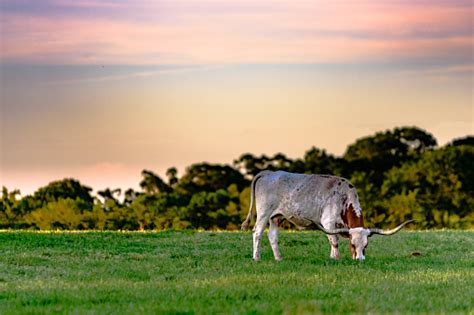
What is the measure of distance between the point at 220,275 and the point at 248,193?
3362 centimetres

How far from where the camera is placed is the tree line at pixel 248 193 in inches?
1892

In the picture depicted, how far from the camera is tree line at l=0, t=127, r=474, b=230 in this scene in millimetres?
48062

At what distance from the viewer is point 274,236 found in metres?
21.2

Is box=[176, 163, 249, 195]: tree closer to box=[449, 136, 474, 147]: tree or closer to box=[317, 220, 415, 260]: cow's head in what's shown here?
box=[449, 136, 474, 147]: tree

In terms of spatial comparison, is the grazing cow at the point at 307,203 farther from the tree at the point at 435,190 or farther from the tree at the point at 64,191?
the tree at the point at 64,191

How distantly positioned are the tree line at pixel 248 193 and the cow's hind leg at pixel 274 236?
2407cm

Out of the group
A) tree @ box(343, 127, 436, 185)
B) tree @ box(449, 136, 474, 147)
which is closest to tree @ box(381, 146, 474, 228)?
tree @ box(343, 127, 436, 185)

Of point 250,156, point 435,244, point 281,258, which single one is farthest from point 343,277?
point 250,156

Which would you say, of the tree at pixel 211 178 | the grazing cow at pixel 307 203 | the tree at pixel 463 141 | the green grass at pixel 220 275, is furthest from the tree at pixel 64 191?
the grazing cow at pixel 307 203

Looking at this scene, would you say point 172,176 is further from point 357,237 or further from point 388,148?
point 357,237

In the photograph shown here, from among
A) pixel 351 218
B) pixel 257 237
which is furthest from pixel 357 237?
pixel 257 237

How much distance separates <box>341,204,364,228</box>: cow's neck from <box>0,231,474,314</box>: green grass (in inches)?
30.5

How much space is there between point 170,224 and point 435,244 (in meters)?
24.3

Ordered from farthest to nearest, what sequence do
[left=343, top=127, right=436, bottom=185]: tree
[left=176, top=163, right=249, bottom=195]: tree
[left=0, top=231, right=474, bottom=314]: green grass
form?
[left=343, top=127, right=436, bottom=185]: tree < [left=176, top=163, right=249, bottom=195]: tree < [left=0, top=231, right=474, bottom=314]: green grass
